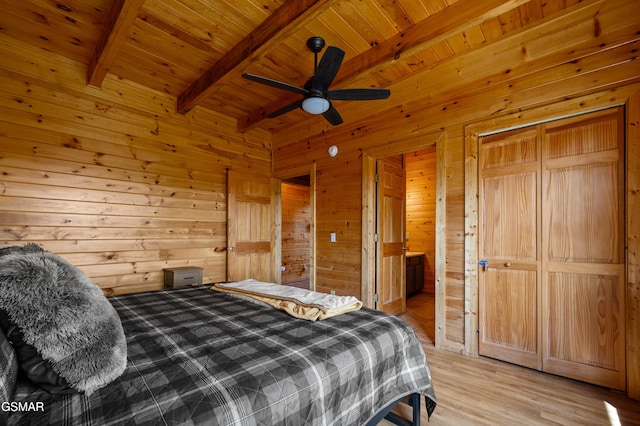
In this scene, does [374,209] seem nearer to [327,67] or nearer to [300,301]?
[327,67]

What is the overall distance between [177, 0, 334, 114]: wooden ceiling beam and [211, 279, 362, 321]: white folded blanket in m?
2.03

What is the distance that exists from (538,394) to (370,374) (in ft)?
5.57

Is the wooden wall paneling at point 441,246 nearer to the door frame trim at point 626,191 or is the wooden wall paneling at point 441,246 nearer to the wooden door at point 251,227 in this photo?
the door frame trim at point 626,191

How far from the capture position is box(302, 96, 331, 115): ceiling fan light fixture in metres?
2.48

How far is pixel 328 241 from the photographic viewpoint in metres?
4.25

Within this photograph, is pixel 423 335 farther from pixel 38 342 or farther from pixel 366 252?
pixel 38 342

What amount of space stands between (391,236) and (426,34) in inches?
96.4

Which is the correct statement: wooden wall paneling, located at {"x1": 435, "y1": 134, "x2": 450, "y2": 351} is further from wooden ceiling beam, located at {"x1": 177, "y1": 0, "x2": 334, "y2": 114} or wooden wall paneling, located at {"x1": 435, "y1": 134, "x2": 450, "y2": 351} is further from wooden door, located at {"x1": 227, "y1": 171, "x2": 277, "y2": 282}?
wooden door, located at {"x1": 227, "y1": 171, "x2": 277, "y2": 282}

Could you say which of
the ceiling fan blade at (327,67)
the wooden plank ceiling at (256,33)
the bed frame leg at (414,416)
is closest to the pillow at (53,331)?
the bed frame leg at (414,416)

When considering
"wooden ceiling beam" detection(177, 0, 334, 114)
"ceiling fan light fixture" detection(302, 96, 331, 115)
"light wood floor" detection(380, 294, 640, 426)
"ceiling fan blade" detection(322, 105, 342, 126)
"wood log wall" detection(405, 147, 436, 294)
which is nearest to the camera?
"light wood floor" detection(380, 294, 640, 426)

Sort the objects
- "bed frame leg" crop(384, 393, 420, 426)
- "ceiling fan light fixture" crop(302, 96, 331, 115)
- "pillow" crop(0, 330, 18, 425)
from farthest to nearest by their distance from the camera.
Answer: "ceiling fan light fixture" crop(302, 96, 331, 115) < "bed frame leg" crop(384, 393, 420, 426) < "pillow" crop(0, 330, 18, 425)

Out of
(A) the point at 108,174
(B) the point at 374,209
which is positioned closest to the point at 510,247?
(B) the point at 374,209

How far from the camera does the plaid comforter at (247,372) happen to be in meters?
0.89

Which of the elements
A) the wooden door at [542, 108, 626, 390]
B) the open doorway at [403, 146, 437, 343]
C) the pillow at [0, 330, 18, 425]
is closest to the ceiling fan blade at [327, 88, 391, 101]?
the wooden door at [542, 108, 626, 390]
